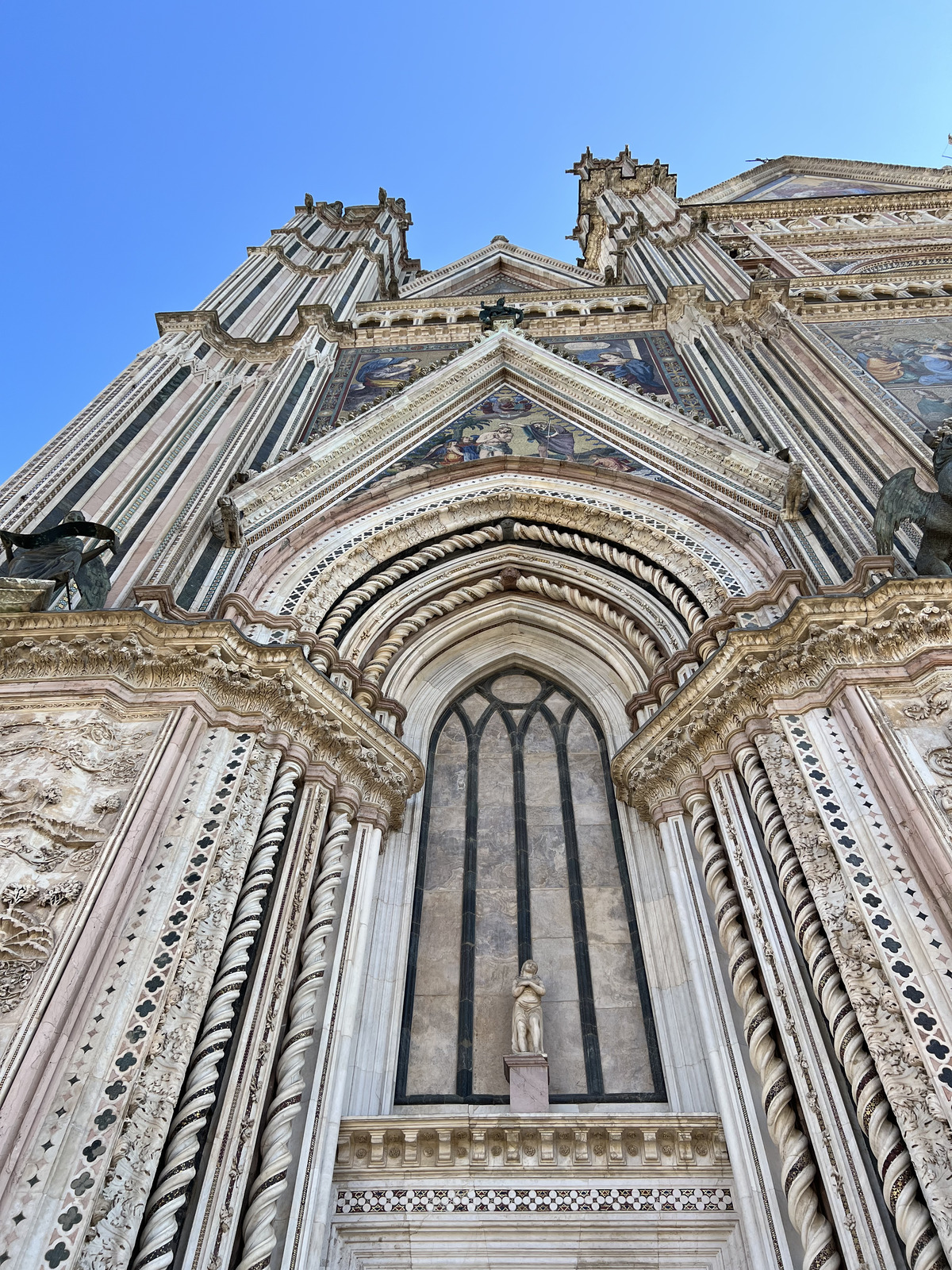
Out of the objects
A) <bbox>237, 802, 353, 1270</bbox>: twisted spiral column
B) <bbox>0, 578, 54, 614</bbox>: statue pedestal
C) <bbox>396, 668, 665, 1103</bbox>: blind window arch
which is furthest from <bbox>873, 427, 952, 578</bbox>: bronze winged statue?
<bbox>0, 578, 54, 614</bbox>: statue pedestal

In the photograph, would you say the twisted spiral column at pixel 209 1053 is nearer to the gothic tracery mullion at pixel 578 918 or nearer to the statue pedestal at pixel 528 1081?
the statue pedestal at pixel 528 1081

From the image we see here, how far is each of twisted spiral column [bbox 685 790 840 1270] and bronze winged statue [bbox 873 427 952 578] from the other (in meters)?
2.49

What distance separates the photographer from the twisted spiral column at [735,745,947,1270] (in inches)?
159

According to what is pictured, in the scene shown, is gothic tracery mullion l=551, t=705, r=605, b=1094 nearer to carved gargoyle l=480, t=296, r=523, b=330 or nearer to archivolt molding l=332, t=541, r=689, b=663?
archivolt molding l=332, t=541, r=689, b=663

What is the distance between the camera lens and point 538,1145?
5.48 m

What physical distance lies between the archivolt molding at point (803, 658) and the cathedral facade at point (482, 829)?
3 cm

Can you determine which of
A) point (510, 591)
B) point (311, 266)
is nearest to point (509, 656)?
point (510, 591)

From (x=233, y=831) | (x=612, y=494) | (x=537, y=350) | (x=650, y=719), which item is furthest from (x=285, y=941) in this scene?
(x=537, y=350)

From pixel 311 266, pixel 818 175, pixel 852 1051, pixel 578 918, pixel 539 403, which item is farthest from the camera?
pixel 818 175

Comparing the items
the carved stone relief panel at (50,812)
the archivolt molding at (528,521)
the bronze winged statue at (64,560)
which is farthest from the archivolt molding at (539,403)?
the carved stone relief panel at (50,812)

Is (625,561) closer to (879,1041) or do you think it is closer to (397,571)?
(397,571)

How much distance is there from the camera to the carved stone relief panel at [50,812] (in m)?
5.04

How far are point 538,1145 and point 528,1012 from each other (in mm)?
935

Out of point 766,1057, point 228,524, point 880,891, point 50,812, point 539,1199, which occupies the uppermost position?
point 228,524
